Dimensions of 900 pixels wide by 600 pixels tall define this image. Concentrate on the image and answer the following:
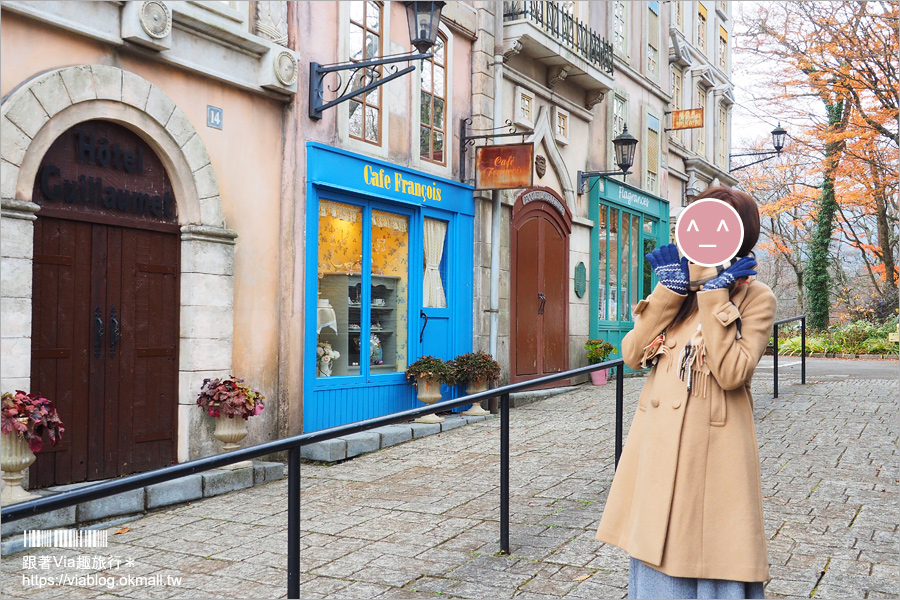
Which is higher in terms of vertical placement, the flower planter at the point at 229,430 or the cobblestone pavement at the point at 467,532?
the flower planter at the point at 229,430

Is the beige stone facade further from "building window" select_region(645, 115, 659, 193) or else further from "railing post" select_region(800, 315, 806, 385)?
"building window" select_region(645, 115, 659, 193)

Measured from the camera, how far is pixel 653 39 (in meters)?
17.2

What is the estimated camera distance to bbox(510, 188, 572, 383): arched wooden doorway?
11930 millimetres

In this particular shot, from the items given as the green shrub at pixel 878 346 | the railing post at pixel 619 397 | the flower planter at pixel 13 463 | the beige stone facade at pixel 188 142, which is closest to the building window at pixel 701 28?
the green shrub at pixel 878 346

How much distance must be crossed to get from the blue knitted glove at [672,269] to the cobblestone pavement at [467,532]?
1934 mm

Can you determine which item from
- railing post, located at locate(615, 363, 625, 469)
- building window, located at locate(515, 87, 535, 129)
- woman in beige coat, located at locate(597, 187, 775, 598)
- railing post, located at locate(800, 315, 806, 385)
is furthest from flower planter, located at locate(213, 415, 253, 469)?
railing post, located at locate(800, 315, 806, 385)

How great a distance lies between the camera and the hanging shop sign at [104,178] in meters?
6.10

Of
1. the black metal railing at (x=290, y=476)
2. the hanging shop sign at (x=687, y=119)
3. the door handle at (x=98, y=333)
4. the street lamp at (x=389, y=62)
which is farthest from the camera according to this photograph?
the hanging shop sign at (x=687, y=119)

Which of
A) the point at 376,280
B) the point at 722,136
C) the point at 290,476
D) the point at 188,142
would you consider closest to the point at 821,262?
the point at 722,136

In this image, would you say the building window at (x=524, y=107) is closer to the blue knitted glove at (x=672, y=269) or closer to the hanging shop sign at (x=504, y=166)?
the hanging shop sign at (x=504, y=166)

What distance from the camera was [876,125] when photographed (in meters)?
17.0

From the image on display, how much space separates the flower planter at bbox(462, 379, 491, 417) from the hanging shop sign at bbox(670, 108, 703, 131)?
966 cm

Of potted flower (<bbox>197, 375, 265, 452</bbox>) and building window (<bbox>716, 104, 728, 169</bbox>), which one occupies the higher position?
building window (<bbox>716, 104, 728, 169</bbox>)
